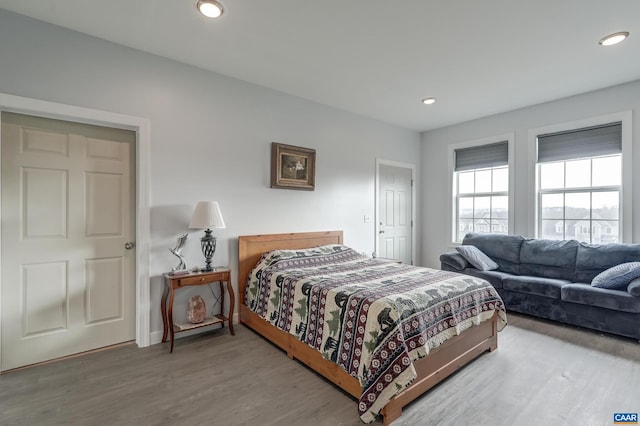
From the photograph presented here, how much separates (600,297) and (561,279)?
2.09 feet

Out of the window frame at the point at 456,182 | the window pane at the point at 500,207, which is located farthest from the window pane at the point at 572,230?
the window pane at the point at 500,207

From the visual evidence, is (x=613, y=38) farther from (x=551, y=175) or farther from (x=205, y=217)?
(x=205, y=217)

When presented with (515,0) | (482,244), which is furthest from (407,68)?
(482,244)

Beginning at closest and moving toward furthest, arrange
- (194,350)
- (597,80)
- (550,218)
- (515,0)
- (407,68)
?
(515,0) → (194,350) → (407,68) → (597,80) → (550,218)

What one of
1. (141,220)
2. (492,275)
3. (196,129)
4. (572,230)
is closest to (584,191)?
(572,230)

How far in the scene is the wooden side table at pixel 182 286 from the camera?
2.61 meters

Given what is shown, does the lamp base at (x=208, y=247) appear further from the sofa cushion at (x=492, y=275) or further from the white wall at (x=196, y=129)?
the sofa cushion at (x=492, y=275)

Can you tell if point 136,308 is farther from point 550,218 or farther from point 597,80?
point 597,80

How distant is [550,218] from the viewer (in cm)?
406

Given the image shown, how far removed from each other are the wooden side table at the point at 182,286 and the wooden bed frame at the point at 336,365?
316mm

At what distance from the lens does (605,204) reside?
143 inches

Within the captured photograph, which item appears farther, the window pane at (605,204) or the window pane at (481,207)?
the window pane at (481,207)

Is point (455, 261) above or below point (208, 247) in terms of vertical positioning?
below

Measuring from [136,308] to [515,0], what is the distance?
3.98 metres
